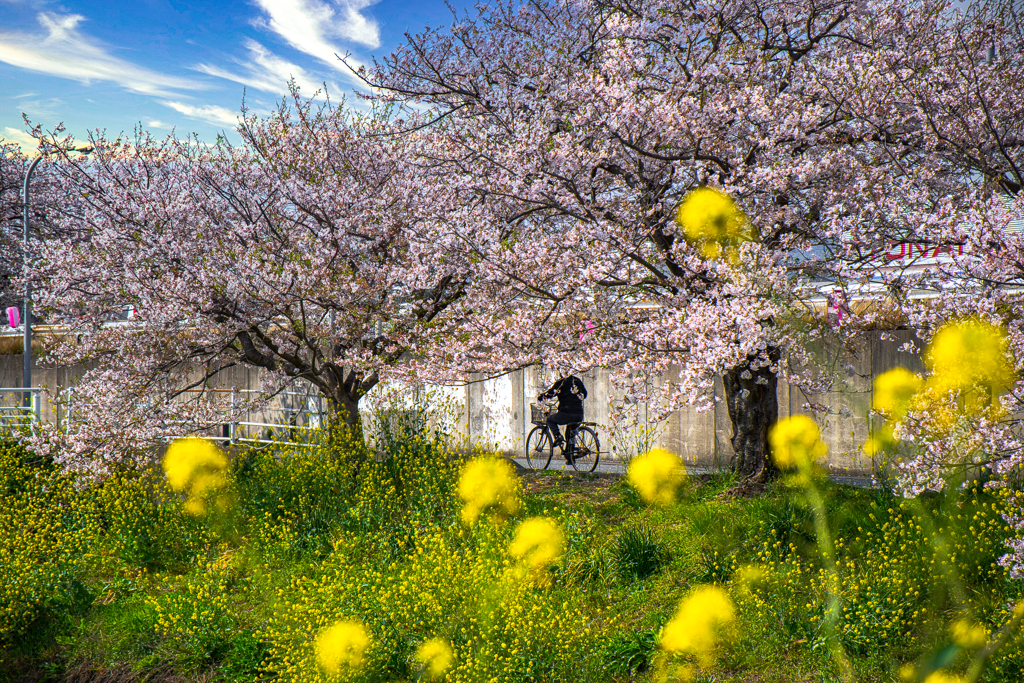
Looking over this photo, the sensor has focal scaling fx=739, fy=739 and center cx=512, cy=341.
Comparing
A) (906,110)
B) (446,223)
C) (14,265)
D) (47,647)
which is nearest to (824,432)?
(906,110)

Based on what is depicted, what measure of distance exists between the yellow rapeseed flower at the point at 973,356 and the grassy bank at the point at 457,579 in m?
1.15

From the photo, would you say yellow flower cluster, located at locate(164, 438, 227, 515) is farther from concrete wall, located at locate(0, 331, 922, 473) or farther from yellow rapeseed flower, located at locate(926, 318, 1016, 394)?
yellow rapeseed flower, located at locate(926, 318, 1016, 394)

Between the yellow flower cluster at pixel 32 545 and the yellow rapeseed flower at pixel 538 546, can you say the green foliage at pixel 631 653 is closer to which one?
the yellow rapeseed flower at pixel 538 546

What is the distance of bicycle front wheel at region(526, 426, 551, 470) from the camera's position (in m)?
11.3

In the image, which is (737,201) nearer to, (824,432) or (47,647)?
(824,432)

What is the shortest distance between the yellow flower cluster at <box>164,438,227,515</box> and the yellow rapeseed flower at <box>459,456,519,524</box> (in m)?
3.04

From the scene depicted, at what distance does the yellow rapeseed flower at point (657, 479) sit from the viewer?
765 cm

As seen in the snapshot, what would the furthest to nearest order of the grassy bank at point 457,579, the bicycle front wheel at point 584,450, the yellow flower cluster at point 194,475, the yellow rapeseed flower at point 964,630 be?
the bicycle front wheel at point 584,450, the yellow flower cluster at point 194,475, the grassy bank at point 457,579, the yellow rapeseed flower at point 964,630

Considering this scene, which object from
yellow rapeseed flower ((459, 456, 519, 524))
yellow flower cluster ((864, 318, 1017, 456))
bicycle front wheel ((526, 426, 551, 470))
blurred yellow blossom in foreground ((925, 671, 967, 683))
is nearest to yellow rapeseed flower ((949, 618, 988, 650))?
blurred yellow blossom in foreground ((925, 671, 967, 683))

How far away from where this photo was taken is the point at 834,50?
756 centimetres

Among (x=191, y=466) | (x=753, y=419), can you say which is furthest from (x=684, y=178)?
(x=191, y=466)

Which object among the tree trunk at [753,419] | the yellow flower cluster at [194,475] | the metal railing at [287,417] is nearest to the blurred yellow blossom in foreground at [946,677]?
the tree trunk at [753,419]

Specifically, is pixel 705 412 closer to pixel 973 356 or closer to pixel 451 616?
pixel 973 356

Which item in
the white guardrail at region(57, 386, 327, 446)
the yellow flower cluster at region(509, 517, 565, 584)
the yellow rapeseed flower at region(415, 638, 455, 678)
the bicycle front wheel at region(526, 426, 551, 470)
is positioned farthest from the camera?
the white guardrail at region(57, 386, 327, 446)
